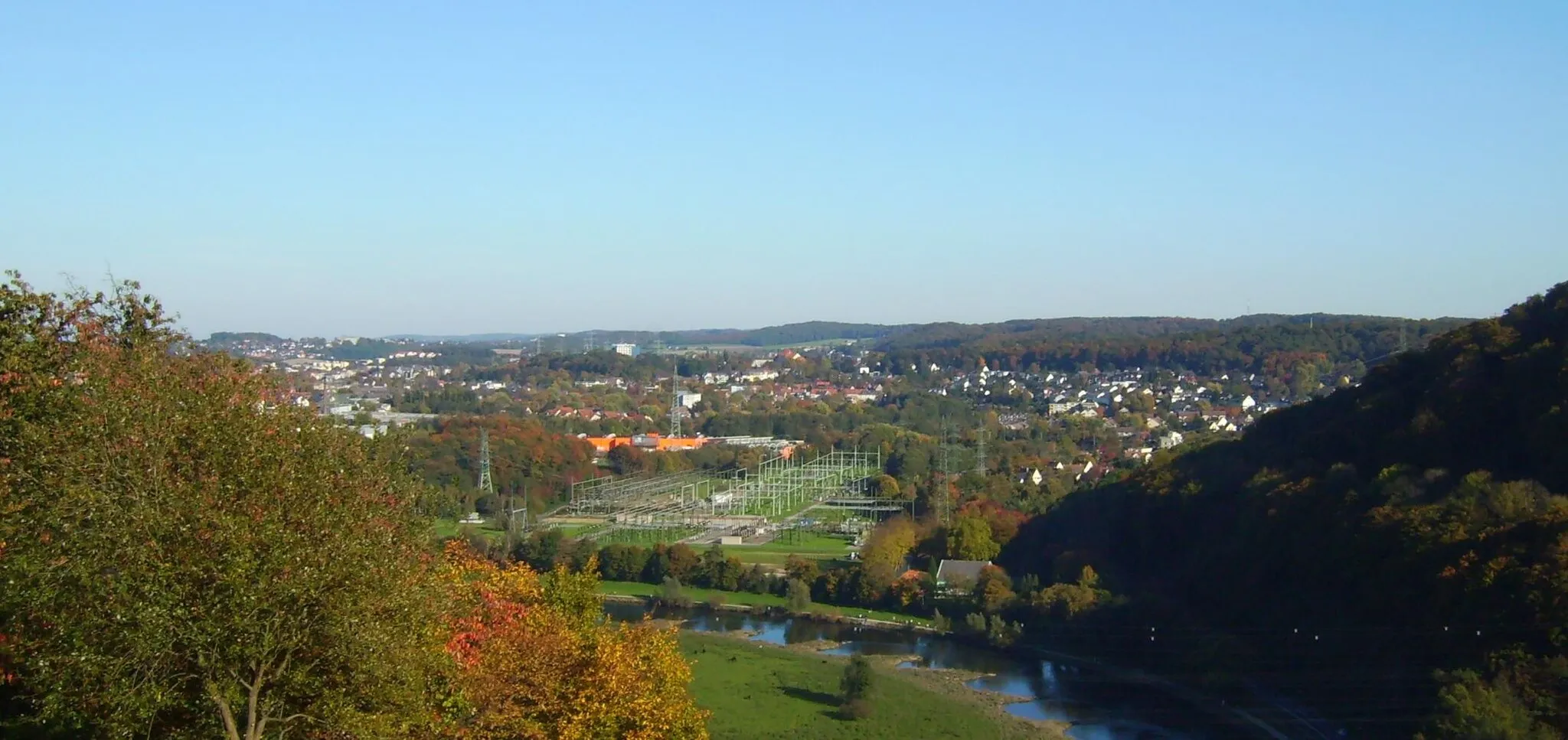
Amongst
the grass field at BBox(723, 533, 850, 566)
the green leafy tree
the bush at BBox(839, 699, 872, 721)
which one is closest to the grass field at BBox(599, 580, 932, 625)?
the grass field at BBox(723, 533, 850, 566)

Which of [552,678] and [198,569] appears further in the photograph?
[552,678]

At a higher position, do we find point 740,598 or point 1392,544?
point 1392,544

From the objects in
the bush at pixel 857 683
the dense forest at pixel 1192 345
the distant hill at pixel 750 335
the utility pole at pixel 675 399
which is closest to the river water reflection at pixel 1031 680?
the bush at pixel 857 683

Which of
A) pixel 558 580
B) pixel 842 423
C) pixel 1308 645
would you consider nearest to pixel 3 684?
pixel 558 580

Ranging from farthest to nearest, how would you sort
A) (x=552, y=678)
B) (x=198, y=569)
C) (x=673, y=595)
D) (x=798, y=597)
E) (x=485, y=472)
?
(x=485, y=472) → (x=673, y=595) → (x=798, y=597) → (x=552, y=678) → (x=198, y=569)

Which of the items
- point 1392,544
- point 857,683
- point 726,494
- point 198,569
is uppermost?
point 198,569

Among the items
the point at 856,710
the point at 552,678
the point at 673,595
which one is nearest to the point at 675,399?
the point at 673,595

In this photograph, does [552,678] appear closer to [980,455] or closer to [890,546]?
[890,546]

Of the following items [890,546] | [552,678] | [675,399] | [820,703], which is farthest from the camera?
[675,399]
